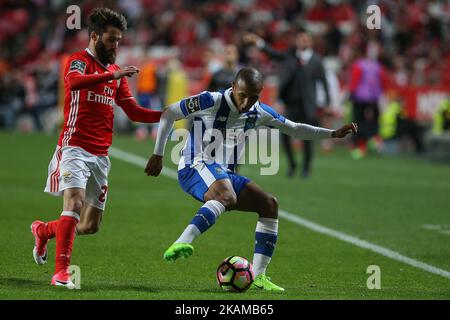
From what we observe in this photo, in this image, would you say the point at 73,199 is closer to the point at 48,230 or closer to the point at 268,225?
the point at 48,230

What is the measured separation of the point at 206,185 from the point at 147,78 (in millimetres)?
18361

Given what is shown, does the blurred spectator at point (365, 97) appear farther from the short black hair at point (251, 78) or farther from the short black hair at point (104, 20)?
the short black hair at point (104, 20)

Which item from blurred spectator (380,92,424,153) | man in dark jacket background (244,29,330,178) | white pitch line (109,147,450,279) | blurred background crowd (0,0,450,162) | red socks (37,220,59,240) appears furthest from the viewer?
blurred background crowd (0,0,450,162)

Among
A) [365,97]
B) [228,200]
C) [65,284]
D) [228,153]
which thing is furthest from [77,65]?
[365,97]

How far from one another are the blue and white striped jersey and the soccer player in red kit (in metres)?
0.49

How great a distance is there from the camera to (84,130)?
7.88 metres

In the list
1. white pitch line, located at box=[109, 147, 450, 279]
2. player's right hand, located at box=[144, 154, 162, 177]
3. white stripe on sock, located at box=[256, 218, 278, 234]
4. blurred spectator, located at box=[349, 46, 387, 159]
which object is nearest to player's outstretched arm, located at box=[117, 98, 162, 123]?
player's right hand, located at box=[144, 154, 162, 177]

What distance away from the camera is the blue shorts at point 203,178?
7.89 metres

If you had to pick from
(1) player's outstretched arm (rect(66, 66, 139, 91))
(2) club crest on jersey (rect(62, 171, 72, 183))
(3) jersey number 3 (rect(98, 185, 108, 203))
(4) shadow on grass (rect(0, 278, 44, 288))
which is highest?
(1) player's outstretched arm (rect(66, 66, 139, 91))

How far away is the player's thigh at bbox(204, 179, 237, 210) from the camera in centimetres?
771

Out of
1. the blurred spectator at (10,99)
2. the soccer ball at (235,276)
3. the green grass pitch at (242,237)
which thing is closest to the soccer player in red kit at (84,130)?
the green grass pitch at (242,237)

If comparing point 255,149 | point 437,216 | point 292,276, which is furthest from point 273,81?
point 292,276

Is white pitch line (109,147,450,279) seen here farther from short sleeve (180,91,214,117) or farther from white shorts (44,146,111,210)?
white shorts (44,146,111,210)

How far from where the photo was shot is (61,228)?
7.56 metres
